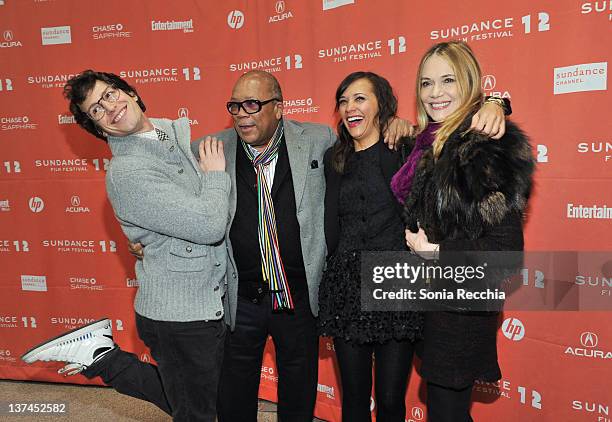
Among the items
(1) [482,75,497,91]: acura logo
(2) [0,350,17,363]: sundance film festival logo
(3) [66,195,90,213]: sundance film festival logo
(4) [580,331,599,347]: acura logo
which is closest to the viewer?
(4) [580,331,599,347]: acura logo

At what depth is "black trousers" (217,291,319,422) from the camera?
2223 millimetres

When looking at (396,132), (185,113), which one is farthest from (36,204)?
(396,132)

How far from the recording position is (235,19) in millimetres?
3090

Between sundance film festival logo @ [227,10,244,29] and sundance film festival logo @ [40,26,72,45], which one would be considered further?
sundance film festival logo @ [40,26,72,45]

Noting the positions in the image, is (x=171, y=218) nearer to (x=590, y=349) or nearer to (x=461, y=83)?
(x=461, y=83)

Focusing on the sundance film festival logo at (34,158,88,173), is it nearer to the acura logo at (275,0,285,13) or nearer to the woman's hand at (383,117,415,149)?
the acura logo at (275,0,285,13)

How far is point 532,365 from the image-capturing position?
2.48 meters

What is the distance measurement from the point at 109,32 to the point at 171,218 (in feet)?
7.43

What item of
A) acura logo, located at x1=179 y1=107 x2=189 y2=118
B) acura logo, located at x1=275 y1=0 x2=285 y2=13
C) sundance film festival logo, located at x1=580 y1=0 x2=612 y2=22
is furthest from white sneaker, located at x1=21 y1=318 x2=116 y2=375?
sundance film festival logo, located at x1=580 y1=0 x2=612 y2=22

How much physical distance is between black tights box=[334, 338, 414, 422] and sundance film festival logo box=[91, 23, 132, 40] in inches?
103

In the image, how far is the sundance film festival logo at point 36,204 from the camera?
3471 mm

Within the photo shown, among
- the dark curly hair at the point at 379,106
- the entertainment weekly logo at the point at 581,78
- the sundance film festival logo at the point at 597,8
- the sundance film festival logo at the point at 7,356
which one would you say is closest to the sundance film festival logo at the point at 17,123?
the sundance film festival logo at the point at 7,356

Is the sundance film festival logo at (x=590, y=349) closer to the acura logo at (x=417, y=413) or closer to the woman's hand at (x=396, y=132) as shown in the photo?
the acura logo at (x=417, y=413)

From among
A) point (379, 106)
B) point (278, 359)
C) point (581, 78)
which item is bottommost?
point (278, 359)
